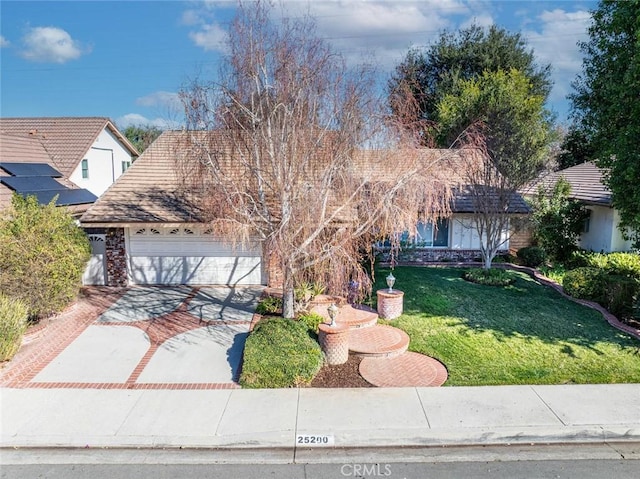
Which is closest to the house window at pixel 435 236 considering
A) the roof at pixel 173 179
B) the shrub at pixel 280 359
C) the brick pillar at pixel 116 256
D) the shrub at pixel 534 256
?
the roof at pixel 173 179

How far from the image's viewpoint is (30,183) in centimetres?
1778

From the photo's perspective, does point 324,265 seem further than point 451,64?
No

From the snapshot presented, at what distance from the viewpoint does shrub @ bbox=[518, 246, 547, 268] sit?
56.6 ft

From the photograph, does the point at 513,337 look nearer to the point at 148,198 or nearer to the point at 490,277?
the point at 490,277

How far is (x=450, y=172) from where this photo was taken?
1080cm

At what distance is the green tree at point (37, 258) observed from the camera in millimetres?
10398

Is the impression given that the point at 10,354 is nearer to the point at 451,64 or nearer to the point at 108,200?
the point at 108,200

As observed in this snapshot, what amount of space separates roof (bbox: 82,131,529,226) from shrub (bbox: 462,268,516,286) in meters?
3.09

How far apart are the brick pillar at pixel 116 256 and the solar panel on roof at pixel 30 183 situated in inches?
194

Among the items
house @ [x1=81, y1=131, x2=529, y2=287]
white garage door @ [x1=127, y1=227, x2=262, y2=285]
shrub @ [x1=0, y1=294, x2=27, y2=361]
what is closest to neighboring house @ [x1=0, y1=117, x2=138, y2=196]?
house @ [x1=81, y1=131, x2=529, y2=287]

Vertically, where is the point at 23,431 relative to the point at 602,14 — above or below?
below

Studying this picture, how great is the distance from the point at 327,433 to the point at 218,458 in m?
1.58

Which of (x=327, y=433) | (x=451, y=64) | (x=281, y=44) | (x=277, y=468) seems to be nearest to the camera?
(x=277, y=468)

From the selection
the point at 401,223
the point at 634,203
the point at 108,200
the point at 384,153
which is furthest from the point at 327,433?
the point at 108,200
